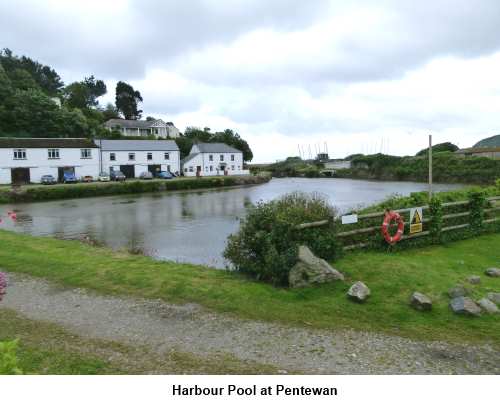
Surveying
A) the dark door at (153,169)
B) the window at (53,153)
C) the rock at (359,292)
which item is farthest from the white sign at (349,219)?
the dark door at (153,169)

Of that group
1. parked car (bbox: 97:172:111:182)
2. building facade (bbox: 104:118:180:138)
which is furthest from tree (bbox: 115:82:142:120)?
parked car (bbox: 97:172:111:182)

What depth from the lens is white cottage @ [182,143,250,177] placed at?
73.1 meters

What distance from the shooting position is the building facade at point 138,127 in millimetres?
91875

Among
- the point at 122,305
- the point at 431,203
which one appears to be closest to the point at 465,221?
the point at 431,203

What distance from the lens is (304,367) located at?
5023 millimetres

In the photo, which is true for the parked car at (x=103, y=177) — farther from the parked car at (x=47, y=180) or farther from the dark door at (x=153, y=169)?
the dark door at (x=153, y=169)

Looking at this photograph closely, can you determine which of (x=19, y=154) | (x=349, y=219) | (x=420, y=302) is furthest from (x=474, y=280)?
(x=19, y=154)

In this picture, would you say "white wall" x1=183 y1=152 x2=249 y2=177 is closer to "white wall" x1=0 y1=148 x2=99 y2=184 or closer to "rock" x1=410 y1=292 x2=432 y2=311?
"white wall" x1=0 y1=148 x2=99 y2=184

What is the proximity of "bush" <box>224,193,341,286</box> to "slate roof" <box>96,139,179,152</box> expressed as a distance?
56752 mm

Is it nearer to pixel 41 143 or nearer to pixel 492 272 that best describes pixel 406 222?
pixel 492 272

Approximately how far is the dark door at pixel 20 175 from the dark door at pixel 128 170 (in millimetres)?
13602

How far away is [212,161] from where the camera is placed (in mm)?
75250

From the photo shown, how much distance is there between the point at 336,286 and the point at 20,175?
5601 centimetres

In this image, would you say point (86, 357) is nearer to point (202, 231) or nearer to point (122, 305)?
point (122, 305)
